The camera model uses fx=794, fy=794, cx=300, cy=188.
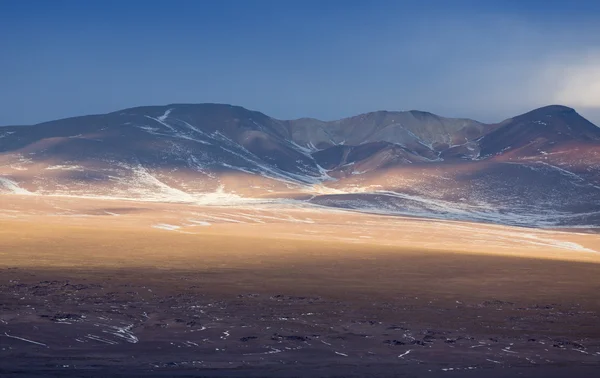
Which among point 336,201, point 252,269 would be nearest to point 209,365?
point 252,269

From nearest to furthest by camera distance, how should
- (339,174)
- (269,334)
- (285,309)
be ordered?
(269,334)
(285,309)
(339,174)

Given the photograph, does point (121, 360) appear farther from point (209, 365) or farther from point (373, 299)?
point (373, 299)

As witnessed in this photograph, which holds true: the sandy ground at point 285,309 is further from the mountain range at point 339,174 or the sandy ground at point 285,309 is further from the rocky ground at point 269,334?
the mountain range at point 339,174

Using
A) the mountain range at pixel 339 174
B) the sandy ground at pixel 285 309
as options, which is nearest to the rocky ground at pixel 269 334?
the sandy ground at pixel 285 309

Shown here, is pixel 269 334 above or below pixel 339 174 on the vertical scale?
below

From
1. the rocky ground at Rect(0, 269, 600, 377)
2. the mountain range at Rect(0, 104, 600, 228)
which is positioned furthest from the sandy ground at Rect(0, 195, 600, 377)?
the mountain range at Rect(0, 104, 600, 228)

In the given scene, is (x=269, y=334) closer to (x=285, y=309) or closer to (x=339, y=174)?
(x=285, y=309)

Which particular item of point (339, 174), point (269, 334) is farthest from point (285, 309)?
point (339, 174)

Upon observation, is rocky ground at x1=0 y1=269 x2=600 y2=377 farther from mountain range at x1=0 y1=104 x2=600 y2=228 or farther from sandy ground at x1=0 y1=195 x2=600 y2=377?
mountain range at x1=0 y1=104 x2=600 y2=228
